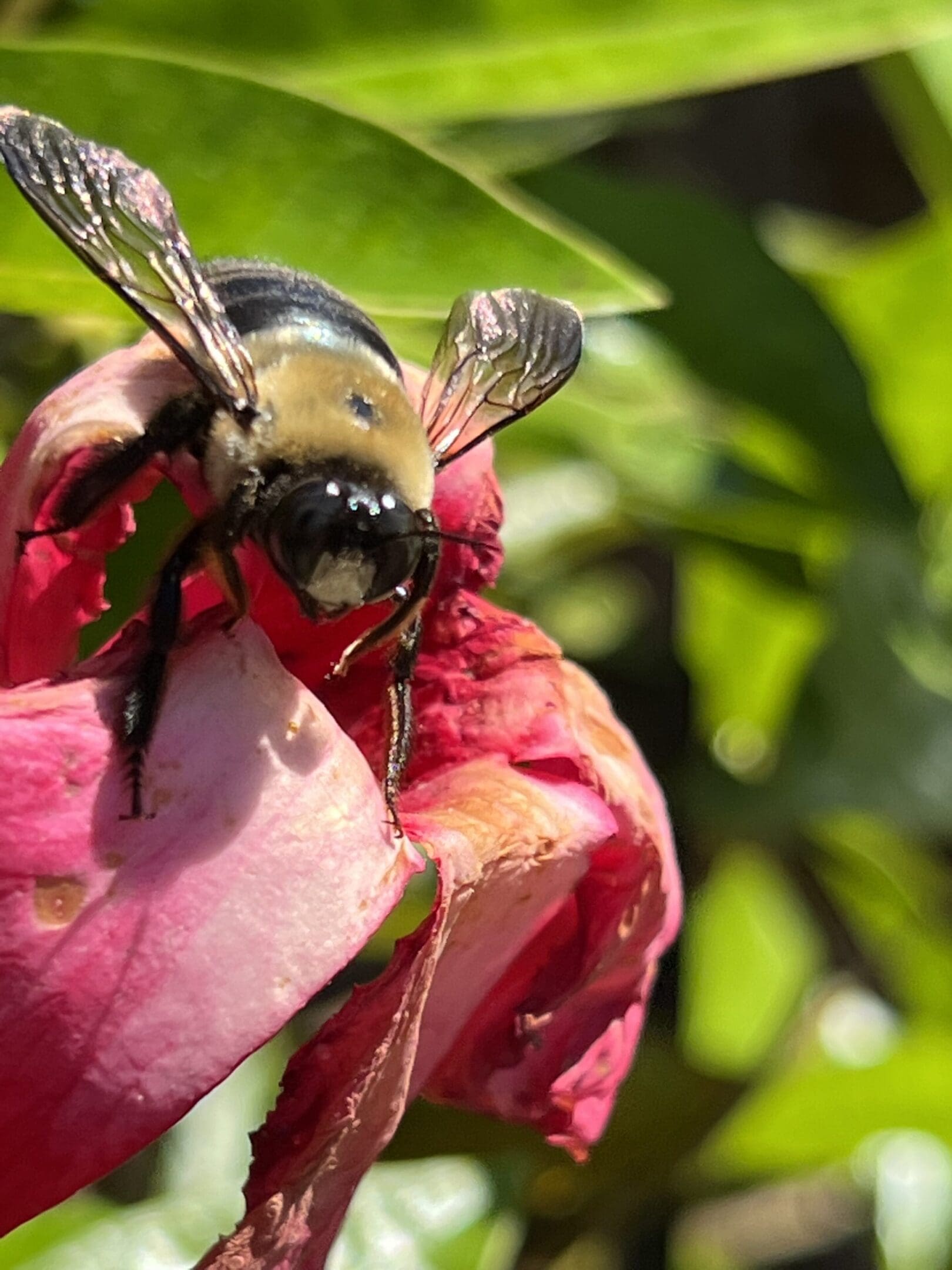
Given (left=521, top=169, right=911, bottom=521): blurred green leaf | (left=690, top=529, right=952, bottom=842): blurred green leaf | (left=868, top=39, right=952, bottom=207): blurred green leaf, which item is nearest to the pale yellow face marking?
(left=521, top=169, right=911, bottom=521): blurred green leaf

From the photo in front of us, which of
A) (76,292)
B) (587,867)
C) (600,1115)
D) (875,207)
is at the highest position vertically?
(76,292)

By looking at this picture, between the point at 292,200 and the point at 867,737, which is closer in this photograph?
the point at 292,200

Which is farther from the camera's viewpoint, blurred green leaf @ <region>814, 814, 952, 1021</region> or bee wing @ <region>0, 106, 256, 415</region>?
blurred green leaf @ <region>814, 814, 952, 1021</region>

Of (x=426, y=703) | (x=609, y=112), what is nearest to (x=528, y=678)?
(x=426, y=703)

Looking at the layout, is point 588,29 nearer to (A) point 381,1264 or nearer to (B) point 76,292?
(B) point 76,292

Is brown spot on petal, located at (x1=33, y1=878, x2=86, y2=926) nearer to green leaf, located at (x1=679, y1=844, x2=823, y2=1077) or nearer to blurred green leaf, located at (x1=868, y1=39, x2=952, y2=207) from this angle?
blurred green leaf, located at (x1=868, y1=39, x2=952, y2=207)

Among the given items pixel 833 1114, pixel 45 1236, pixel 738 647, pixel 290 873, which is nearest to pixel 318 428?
pixel 290 873

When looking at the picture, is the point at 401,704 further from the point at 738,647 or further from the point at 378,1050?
the point at 738,647
